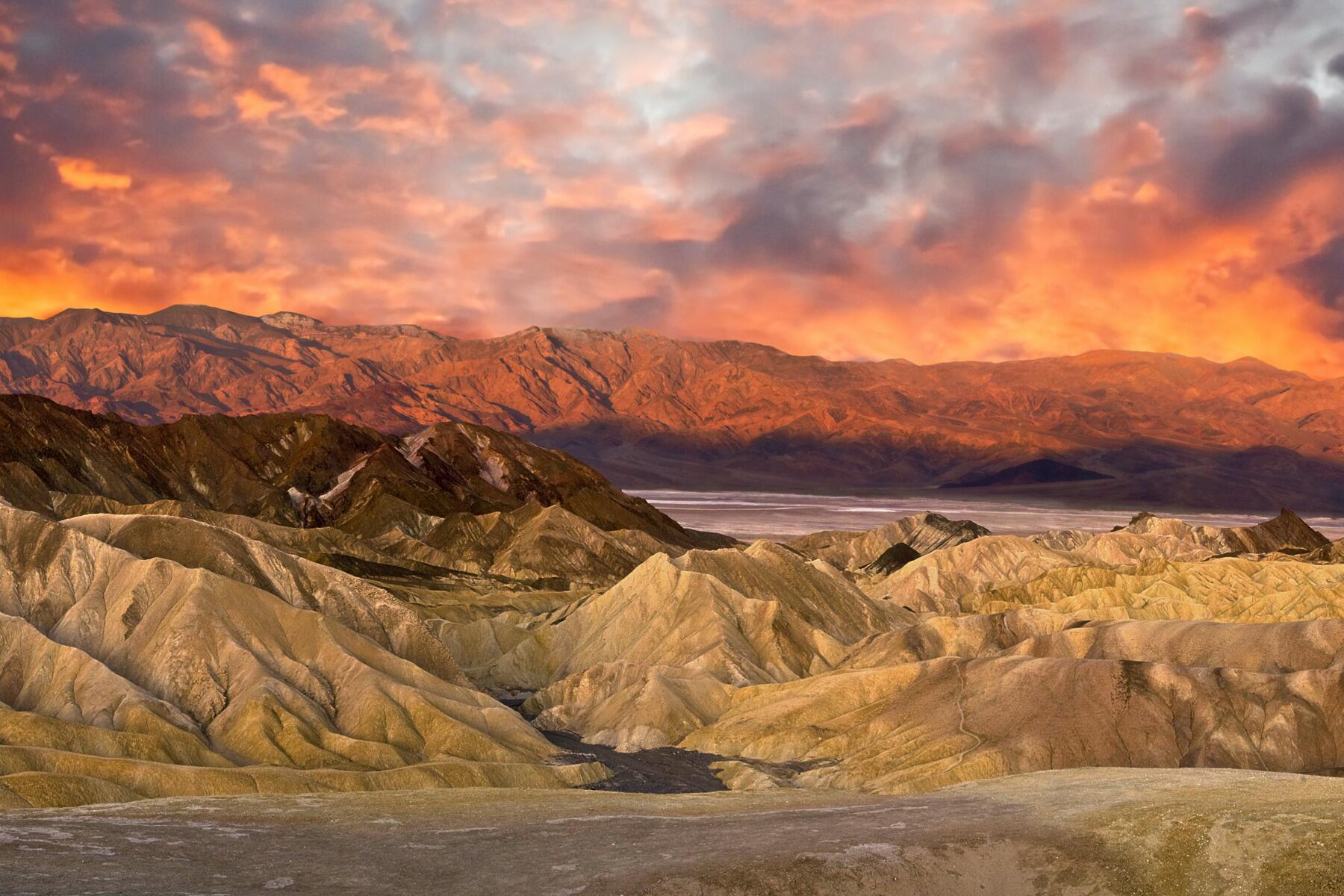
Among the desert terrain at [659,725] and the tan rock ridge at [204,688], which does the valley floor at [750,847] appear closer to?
the desert terrain at [659,725]

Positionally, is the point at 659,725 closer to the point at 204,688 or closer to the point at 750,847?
the point at 204,688

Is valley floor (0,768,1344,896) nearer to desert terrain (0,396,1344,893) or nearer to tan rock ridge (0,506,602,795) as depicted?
desert terrain (0,396,1344,893)

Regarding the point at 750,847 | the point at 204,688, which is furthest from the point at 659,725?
the point at 750,847

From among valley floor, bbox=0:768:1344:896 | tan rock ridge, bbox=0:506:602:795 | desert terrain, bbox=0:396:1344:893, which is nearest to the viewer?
valley floor, bbox=0:768:1344:896

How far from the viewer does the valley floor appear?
153 feet

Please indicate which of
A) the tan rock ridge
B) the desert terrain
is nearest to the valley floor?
the desert terrain

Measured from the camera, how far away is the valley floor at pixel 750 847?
46781mm

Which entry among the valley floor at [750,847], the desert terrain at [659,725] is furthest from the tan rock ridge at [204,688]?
the valley floor at [750,847]

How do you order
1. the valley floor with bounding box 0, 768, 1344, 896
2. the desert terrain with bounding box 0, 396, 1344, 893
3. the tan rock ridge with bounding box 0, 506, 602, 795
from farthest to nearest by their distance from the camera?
the tan rock ridge with bounding box 0, 506, 602, 795 < the desert terrain with bounding box 0, 396, 1344, 893 < the valley floor with bounding box 0, 768, 1344, 896

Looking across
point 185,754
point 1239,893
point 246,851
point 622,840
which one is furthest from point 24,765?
point 1239,893

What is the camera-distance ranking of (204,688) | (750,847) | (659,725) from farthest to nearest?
1. (659,725)
2. (204,688)
3. (750,847)

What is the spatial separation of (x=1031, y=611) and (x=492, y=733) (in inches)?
2943

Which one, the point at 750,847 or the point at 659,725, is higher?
the point at 750,847

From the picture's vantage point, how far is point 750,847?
51.1 m
